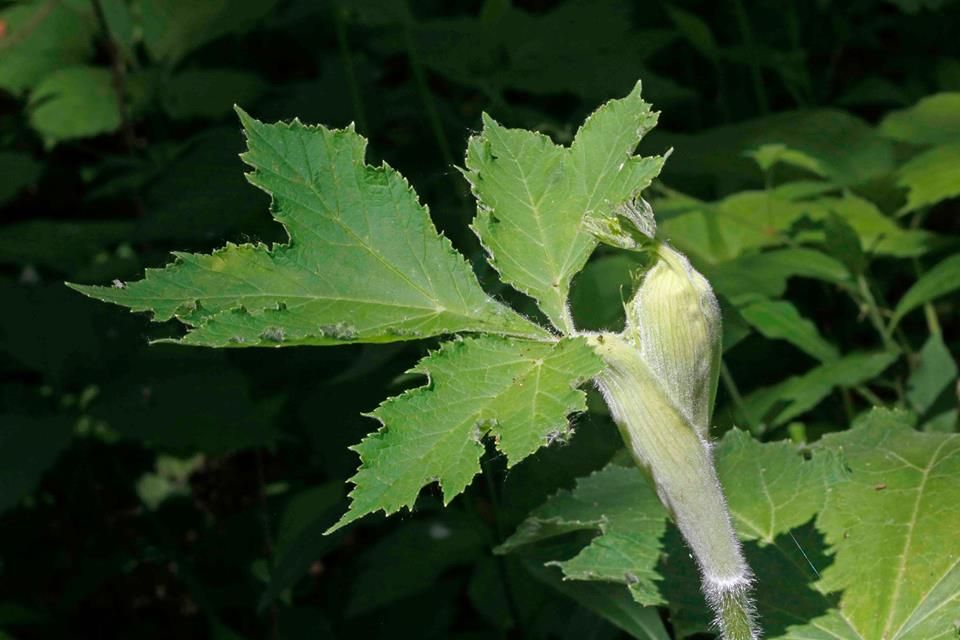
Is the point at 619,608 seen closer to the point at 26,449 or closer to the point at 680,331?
the point at 680,331

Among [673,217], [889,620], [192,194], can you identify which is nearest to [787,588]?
[889,620]

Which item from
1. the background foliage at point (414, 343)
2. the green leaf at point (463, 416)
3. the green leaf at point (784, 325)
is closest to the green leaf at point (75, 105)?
the background foliage at point (414, 343)

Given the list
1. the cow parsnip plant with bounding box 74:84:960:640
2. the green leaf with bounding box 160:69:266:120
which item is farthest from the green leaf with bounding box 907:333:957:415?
the green leaf with bounding box 160:69:266:120

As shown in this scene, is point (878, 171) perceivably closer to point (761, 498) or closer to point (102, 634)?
point (761, 498)

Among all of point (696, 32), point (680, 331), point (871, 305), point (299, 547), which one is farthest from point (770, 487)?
point (696, 32)

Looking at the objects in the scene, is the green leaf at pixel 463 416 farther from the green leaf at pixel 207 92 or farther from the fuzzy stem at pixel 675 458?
the green leaf at pixel 207 92

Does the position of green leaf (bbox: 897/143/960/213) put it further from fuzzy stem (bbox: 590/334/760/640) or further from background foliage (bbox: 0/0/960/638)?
fuzzy stem (bbox: 590/334/760/640)
